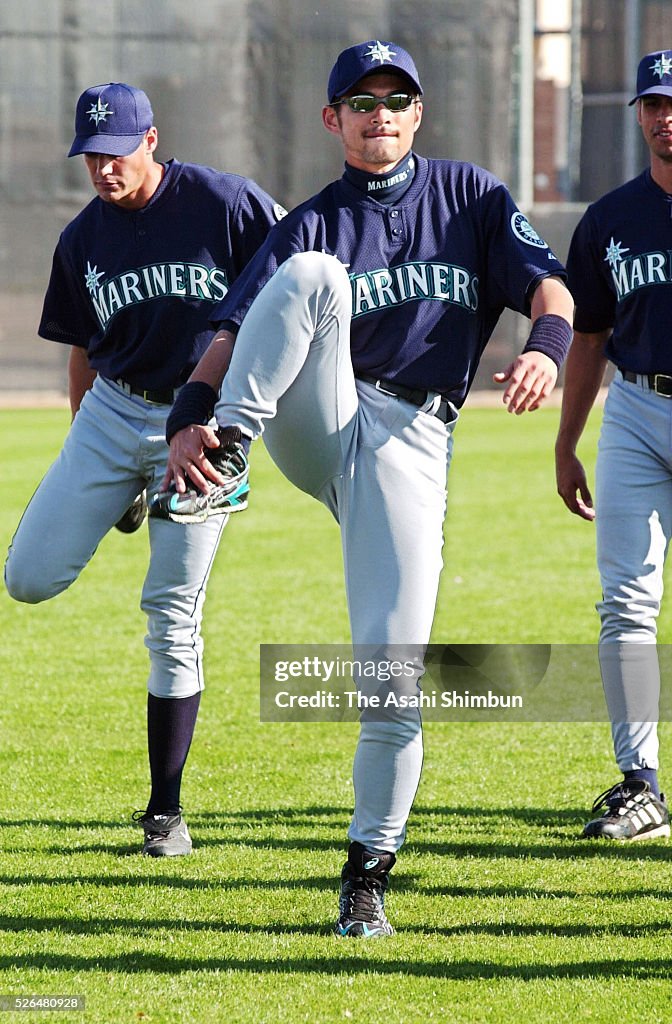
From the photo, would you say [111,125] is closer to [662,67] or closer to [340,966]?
[662,67]

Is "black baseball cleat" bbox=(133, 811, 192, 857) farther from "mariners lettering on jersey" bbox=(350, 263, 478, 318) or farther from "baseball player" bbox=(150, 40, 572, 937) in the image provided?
"mariners lettering on jersey" bbox=(350, 263, 478, 318)

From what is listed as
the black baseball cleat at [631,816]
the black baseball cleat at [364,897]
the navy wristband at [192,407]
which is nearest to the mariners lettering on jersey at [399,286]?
the navy wristband at [192,407]

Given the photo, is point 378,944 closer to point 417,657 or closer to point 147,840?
point 417,657

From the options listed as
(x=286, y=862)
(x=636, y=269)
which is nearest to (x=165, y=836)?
(x=286, y=862)

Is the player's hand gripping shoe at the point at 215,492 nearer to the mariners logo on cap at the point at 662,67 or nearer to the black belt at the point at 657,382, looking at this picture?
the black belt at the point at 657,382

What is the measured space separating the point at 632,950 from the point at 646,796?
3.69 ft

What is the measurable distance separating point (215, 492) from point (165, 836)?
4.66ft

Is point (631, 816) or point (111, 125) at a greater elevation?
point (111, 125)

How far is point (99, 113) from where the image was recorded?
4211 mm

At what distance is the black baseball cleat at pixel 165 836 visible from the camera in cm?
427

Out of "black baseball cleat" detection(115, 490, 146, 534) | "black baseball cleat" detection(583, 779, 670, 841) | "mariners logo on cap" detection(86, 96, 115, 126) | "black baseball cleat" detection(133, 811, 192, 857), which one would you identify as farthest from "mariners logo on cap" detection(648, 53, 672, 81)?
"black baseball cleat" detection(133, 811, 192, 857)

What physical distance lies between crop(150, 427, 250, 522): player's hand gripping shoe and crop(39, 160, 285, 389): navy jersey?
102cm
